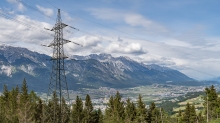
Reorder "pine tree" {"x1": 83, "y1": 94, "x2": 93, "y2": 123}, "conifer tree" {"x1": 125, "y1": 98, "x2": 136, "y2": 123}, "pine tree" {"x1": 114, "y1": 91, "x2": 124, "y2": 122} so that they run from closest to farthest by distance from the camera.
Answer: "pine tree" {"x1": 114, "y1": 91, "x2": 124, "y2": 122}
"conifer tree" {"x1": 125, "y1": 98, "x2": 136, "y2": 123}
"pine tree" {"x1": 83, "y1": 94, "x2": 93, "y2": 123}

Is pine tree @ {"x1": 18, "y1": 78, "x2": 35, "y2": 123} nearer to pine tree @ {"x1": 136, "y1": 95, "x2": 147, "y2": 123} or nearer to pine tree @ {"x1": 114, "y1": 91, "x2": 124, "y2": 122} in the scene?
pine tree @ {"x1": 114, "y1": 91, "x2": 124, "y2": 122}

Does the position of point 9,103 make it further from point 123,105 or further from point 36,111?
point 123,105

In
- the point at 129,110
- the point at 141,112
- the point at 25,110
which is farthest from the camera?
the point at 129,110

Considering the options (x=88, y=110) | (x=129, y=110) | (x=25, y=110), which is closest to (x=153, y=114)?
(x=129, y=110)

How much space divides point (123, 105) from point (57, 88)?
171ft

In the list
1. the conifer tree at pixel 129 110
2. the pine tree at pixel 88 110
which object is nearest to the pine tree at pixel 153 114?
the conifer tree at pixel 129 110

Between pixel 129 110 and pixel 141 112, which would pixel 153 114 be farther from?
pixel 129 110

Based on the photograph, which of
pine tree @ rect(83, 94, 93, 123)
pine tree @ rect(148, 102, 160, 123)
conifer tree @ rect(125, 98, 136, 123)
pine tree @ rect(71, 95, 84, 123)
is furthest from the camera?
pine tree @ rect(83, 94, 93, 123)

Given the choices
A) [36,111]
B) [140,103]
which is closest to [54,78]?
[36,111]

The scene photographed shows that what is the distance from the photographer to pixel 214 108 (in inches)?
3861

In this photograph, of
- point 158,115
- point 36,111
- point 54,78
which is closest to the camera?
point 54,78

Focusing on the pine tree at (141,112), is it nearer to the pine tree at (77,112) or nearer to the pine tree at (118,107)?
the pine tree at (118,107)

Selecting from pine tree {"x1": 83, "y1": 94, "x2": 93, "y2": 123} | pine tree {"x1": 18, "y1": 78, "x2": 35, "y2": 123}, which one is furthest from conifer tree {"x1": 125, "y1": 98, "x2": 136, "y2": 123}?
pine tree {"x1": 18, "y1": 78, "x2": 35, "y2": 123}

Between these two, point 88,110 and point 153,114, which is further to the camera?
point 88,110
